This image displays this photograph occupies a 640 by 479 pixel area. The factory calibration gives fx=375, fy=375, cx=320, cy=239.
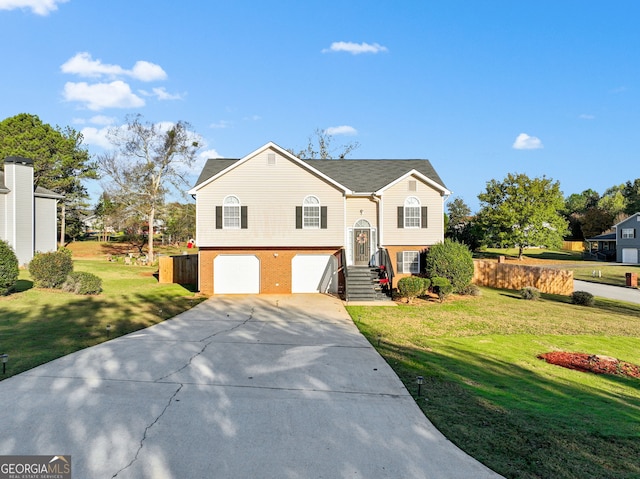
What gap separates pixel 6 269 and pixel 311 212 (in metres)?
13.6

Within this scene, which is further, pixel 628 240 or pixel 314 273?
pixel 628 240

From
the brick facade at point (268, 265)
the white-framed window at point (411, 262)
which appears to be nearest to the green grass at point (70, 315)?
the brick facade at point (268, 265)

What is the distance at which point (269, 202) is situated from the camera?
20125 mm

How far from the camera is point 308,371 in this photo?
8.59 meters

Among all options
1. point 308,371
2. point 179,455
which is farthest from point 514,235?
point 179,455

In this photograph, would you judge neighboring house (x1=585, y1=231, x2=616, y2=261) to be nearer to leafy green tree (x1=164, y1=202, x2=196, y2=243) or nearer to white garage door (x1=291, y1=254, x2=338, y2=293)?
white garage door (x1=291, y1=254, x2=338, y2=293)

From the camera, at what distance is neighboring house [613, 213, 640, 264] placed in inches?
1827

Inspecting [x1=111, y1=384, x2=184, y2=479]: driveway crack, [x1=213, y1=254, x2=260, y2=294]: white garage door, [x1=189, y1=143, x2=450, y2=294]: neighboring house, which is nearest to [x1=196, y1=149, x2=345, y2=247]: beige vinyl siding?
[x1=189, y1=143, x2=450, y2=294]: neighboring house

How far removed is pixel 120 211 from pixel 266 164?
74.4 ft

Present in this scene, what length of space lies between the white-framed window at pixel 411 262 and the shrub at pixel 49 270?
17529mm

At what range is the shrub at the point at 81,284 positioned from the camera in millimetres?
17250

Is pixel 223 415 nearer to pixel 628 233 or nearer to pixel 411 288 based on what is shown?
pixel 411 288

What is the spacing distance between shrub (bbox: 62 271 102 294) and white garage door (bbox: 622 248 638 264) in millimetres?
56945

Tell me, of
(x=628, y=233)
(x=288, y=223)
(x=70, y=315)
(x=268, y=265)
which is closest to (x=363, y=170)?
(x=288, y=223)
